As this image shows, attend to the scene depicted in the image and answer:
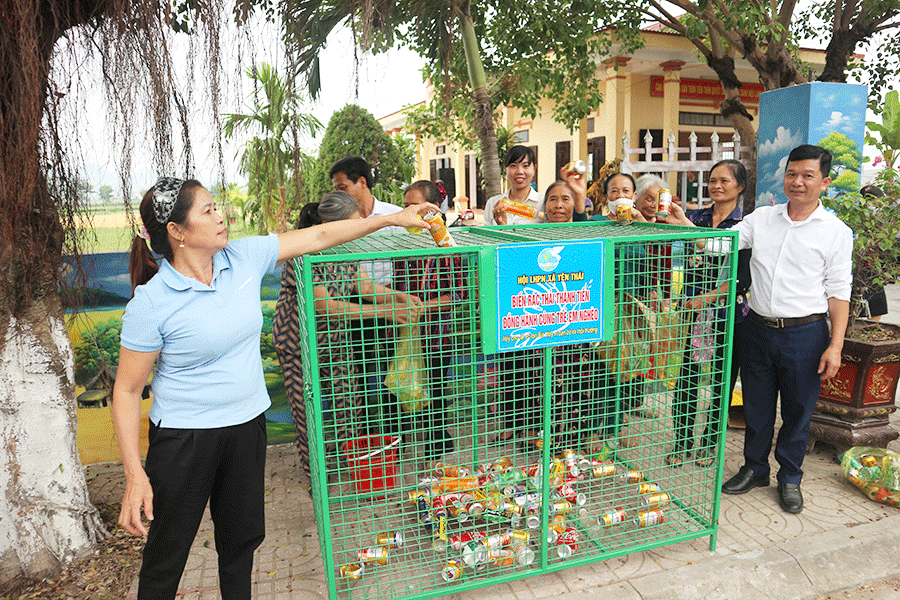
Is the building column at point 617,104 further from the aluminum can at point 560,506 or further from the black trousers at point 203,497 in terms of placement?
the black trousers at point 203,497

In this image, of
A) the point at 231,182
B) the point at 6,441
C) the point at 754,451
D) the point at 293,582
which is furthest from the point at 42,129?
the point at 754,451

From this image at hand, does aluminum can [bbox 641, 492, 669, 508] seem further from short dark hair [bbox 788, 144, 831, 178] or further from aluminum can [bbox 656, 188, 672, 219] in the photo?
short dark hair [bbox 788, 144, 831, 178]

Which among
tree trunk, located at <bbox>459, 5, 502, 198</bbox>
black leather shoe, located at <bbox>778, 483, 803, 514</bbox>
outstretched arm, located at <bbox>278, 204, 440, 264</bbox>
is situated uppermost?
tree trunk, located at <bbox>459, 5, 502, 198</bbox>

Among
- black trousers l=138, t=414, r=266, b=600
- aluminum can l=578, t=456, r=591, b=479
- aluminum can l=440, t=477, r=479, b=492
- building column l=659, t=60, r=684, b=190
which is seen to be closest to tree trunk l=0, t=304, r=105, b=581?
black trousers l=138, t=414, r=266, b=600

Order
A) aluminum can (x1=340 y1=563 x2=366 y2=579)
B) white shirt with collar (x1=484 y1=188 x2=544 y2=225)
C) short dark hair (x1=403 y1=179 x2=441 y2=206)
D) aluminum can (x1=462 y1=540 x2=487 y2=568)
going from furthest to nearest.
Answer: white shirt with collar (x1=484 y1=188 x2=544 y2=225) < short dark hair (x1=403 y1=179 x2=441 y2=206) < aluminum can (x1=462 y1=540 x2=487 y2=568) < aluminum can (x1=340 y1=563 x2=366 y2=579)

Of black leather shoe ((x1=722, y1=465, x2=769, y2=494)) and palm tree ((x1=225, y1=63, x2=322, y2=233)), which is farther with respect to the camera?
black leather shoe ((x1=722, y1=465, x2=769, y2=494))

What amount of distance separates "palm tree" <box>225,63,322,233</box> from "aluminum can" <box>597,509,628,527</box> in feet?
6.27

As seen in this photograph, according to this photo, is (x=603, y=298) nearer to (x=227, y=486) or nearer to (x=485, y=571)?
(x=485, y=571)

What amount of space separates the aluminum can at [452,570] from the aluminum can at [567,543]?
1.42 ft

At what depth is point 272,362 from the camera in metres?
3.97

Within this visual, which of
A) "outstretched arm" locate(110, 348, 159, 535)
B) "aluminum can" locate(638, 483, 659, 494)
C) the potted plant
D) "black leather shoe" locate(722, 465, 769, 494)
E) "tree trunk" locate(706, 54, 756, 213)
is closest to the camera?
"outstretched arm" locate(110, 348, 159, 535)

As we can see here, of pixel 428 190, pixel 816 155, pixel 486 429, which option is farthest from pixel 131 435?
pixel 816 155

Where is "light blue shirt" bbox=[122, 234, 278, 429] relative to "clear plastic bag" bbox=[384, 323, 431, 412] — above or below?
above

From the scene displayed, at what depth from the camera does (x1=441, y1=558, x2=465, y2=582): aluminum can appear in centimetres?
233
